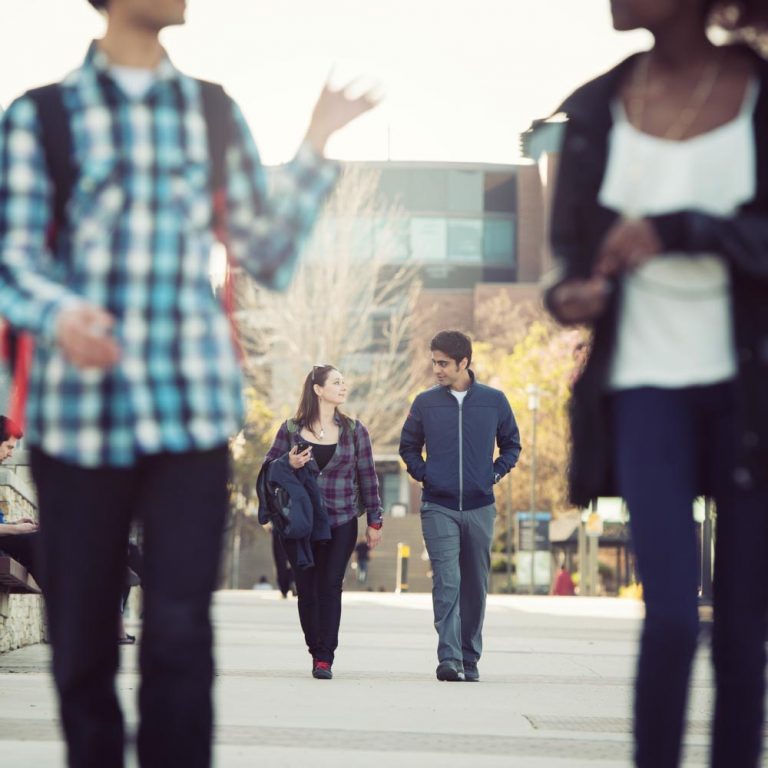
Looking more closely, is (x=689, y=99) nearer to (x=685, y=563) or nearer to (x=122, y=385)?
(x=685, y=563)

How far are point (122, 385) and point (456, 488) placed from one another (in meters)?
6.89

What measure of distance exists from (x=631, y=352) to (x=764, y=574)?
0.48 metres

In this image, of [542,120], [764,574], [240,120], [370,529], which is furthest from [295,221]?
[370,529]

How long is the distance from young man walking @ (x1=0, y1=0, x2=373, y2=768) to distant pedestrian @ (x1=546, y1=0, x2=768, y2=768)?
730 mm

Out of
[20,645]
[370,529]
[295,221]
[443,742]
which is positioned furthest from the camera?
[20,645]

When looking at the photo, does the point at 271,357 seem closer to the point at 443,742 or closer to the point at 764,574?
the point at 443,742

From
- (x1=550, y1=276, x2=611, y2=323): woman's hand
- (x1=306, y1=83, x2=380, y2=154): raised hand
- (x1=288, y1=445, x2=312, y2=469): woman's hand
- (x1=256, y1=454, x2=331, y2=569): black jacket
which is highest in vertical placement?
(x1=306, y1=83, x2=380, y2=154): raised hand

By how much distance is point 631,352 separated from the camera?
337 centimetres

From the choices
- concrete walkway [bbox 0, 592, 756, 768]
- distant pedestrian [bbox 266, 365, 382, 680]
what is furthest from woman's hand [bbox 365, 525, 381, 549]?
concrete walkway [bbox 0, 592, 756, 768]

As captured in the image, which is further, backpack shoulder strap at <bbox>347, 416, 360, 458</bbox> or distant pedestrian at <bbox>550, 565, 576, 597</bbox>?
distant pedestrian at <bbox>550, 565, 576, 597</bbox>

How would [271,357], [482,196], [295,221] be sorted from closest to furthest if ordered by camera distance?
1. [295,221]
2. [271,357]
3. [482,196]

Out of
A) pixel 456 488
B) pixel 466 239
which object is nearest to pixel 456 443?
pixel 456 488

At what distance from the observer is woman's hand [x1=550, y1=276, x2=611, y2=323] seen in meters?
3.34

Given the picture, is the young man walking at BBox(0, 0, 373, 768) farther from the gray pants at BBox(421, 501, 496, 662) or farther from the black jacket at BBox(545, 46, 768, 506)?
the gray pants at BBox(421, 501, 496, 662)
